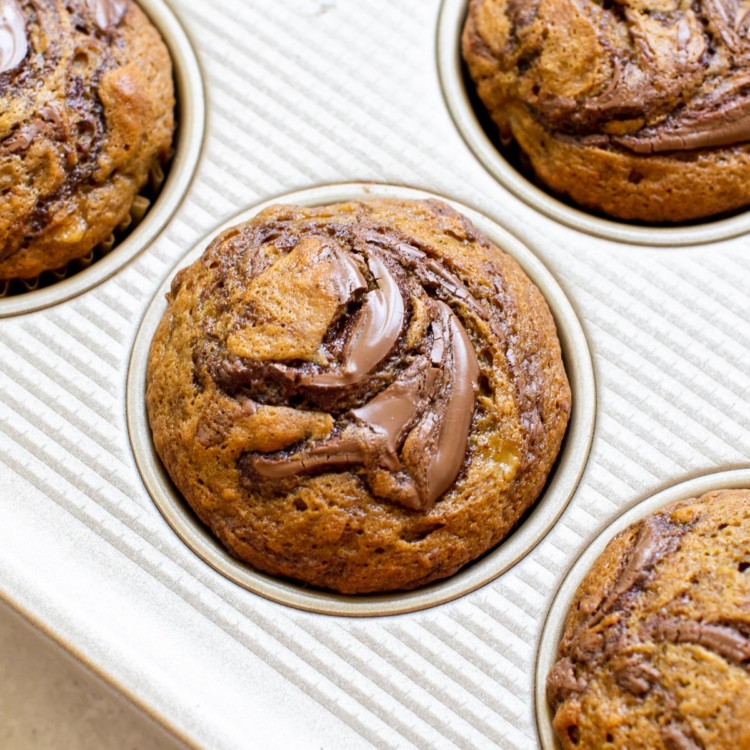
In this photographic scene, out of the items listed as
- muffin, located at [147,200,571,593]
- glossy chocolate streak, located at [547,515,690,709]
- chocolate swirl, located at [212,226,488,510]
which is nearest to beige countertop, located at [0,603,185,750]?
muffin, located at [147,200,571,593]

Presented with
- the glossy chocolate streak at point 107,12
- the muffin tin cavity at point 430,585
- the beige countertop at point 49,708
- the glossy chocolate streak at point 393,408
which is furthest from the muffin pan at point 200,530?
the beige countertop at point 49,708

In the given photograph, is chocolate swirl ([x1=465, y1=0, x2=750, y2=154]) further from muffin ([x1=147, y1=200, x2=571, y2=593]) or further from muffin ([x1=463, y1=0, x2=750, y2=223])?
muffin ([x1=147, y1=200, x2=571, y2=593])

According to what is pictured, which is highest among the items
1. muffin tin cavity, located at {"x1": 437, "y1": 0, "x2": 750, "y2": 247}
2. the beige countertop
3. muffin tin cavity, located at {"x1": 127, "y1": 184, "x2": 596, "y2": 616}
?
muffin tin cavity, located at {"x1": 437, "y1": 0, "x2": 750, "y2": 247}

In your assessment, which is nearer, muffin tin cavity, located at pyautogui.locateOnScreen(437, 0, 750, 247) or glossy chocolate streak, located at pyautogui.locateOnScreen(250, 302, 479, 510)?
glossy chocolate streak, located at pyautogui.locateOnScreen(250, 302, 479, 510)

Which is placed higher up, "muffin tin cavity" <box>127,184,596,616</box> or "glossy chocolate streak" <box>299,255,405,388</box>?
"glossy chocolate streak" <box>299,255,405,388</box>

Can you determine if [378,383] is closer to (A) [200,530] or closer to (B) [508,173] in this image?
(A) [200,530]

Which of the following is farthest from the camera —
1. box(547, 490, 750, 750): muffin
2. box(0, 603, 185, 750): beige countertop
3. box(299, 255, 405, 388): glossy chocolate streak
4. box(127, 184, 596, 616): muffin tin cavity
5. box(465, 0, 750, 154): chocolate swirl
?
box(0, 603, 185, 750): beige countertop

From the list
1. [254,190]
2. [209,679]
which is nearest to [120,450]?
[209,679]

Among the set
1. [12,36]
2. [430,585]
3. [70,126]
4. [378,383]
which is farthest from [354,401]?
[12,36]

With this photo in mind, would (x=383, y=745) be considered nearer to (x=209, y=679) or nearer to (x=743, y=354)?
(x=209, y=679)
